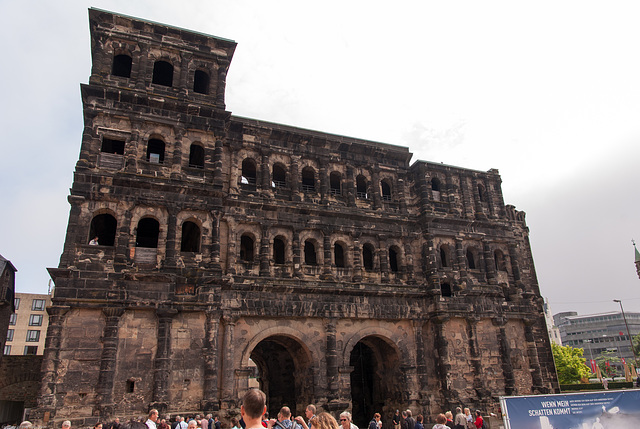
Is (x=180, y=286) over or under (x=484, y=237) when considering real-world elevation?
under

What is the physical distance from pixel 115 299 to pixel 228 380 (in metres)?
5.80

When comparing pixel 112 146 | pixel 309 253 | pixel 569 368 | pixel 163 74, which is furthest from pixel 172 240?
pixel 569 368

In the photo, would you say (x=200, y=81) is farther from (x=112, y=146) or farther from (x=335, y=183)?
(x=335, y=183)

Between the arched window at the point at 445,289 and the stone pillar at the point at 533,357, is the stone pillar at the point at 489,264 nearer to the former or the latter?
the arched window at the point at 445,289

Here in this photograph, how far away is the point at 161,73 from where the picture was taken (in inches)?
976

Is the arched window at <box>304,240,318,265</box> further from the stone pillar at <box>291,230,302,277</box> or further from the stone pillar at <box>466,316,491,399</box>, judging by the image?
the stone pillar at <box>466,316,491,399</box>

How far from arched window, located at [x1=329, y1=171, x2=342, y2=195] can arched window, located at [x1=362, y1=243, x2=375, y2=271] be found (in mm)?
3516

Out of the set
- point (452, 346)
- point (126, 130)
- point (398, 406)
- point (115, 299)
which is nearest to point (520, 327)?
point (452, 346)

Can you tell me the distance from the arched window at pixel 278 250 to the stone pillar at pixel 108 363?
878cm

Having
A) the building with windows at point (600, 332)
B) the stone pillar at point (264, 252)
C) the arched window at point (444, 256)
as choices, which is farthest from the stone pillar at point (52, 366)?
the building with windows at point (600, 332)

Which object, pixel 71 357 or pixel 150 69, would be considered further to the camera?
pixel 150 69

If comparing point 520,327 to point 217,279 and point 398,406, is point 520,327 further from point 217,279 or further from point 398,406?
point 217,279

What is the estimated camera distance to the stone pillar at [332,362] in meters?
21.6

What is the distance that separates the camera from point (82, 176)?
19734mm
